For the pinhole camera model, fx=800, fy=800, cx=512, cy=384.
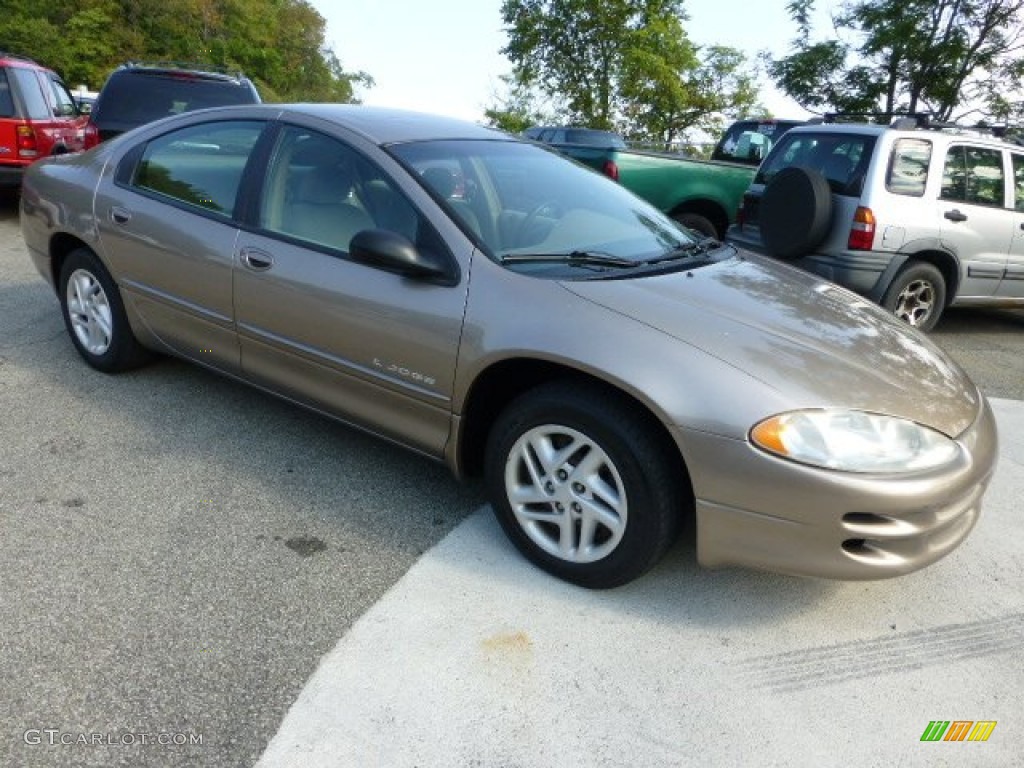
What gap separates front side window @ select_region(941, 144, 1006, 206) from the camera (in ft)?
20.3

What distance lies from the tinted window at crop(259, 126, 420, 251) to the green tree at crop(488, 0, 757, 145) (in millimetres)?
25306

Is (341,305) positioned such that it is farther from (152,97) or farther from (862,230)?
(152,97)

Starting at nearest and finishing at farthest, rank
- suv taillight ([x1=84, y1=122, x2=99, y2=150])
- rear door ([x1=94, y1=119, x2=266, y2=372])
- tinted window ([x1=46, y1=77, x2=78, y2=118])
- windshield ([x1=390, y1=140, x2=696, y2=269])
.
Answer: windshield ([x1=390, y1=140, x2=696, y2=269]) → rear door ([x1=94, y1=119, x2=266, y2=372]) → suv taillight ([x1=84, y1=122, x2=99, y2=150]) → tinted window ([x1=46, y1=77, x2=78, y2=118])

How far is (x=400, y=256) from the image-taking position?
106 inches

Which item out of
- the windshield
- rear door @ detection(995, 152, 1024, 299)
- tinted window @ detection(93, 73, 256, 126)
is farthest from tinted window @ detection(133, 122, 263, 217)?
rear door @ detection(995, 152, 1024, 299)

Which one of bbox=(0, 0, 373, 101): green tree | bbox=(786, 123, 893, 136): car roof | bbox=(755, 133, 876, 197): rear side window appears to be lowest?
bbox=(0, 0, 373, 101): green tree

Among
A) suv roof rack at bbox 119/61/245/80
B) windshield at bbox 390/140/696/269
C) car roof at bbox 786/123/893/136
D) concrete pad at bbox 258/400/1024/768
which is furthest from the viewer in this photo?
suv roof rack at bbox 119/61/245/80

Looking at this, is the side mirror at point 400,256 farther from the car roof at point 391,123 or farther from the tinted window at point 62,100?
the tinted window at point 62,100

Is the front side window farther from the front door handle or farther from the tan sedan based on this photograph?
the front door handle

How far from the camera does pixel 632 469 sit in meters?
2.40

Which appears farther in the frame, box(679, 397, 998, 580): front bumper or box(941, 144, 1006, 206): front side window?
box(941, 144, 1006, 206): front side window

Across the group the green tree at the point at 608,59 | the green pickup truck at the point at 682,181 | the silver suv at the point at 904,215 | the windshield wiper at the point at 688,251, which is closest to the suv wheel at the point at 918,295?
the silver suv at the point at 904,215

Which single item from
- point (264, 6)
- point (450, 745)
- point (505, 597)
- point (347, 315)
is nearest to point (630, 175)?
point (347, 315)

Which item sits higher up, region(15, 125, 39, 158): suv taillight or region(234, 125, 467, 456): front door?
region(234, 125, 467, 456): front door
